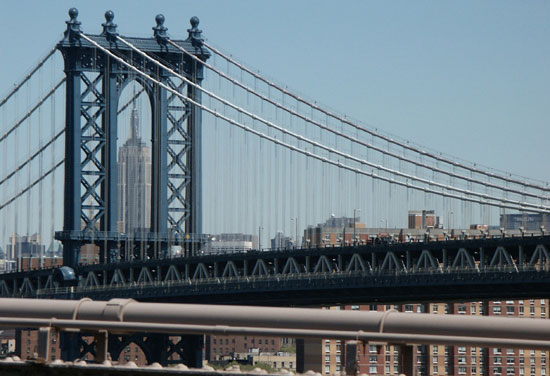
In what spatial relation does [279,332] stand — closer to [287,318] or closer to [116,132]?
[287,318]

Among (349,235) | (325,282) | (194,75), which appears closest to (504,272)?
(325,282)

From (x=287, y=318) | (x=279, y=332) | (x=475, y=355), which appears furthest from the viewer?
(x=475, y=355)

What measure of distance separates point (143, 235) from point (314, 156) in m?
11.2

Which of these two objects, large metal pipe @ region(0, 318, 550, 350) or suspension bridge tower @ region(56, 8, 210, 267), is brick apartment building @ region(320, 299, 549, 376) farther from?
large metal pipe @ region(0, 318, 550, 350)

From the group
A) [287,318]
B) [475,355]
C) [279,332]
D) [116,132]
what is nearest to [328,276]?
[116,132]

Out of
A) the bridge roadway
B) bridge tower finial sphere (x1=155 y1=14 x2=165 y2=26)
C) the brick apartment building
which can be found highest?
bridge tower finial sphere (x1=155 y1=14 x2=165 y2=26)

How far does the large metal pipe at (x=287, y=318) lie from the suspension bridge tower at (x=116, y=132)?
7102 centimetres

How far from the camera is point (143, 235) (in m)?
96.1

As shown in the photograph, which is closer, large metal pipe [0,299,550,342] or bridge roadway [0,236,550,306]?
large metal pipe [0,299,550,342]

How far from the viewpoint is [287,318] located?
20641 mm

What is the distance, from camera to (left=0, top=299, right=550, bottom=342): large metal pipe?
64.7ft

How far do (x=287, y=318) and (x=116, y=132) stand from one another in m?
75.0

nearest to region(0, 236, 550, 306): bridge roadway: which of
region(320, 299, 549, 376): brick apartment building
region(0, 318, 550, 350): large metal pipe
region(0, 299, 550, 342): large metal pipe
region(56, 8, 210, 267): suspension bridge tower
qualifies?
region(56, 8, 210, 267): suspension bridge tower

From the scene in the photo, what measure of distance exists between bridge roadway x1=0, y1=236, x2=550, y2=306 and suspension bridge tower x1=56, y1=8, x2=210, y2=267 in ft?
5.95
